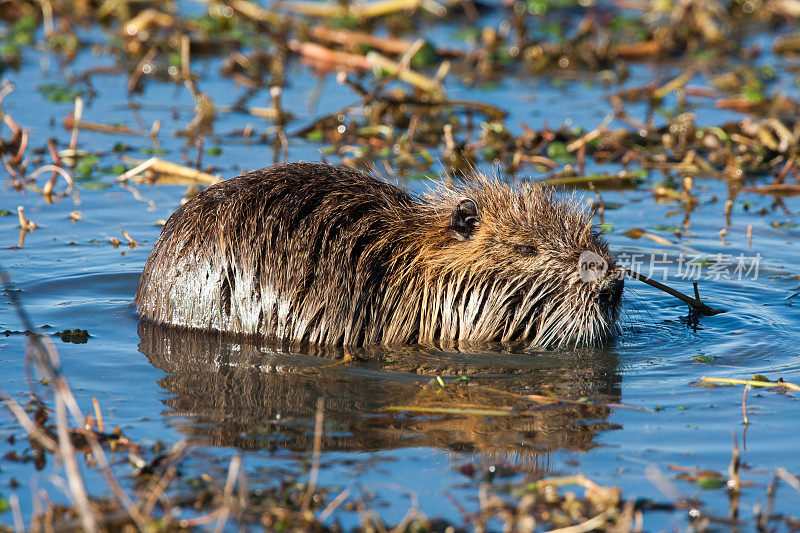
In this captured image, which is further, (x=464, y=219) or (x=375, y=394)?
(x=464, y=219)

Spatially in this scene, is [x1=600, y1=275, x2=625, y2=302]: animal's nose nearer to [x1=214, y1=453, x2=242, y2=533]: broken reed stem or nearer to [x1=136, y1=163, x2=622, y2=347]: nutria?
[x1=136, y1=163, x2=622, y2=347]: nutria

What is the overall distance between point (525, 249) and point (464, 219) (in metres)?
0.33

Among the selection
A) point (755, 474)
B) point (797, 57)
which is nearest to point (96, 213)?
point (755, 474)

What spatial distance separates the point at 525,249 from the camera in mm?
4848

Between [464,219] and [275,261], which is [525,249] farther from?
[275,261]

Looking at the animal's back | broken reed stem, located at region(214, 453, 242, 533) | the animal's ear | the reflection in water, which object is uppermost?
the animal's ear

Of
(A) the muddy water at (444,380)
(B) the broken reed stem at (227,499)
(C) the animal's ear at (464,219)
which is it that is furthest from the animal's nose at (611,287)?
(B) the broken reed stem at (227,499)

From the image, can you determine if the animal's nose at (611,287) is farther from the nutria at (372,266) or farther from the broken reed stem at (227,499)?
the broken reed stem at (227,499)

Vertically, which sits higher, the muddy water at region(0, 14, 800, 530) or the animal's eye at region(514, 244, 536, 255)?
the animal's eye at region(514, 244, 536, 255)

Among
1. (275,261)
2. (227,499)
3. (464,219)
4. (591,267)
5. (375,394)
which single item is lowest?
(227,499)

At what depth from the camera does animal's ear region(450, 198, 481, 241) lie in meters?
4.89

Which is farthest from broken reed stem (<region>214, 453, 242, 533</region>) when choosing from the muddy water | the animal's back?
the animal's back

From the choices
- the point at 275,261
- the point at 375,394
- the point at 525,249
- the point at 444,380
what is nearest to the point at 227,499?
the point at 375,394

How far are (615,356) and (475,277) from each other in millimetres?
731
